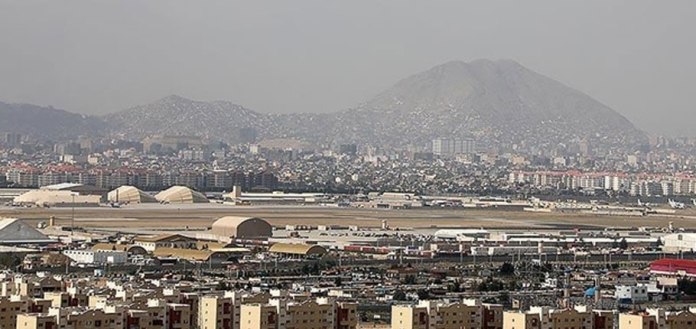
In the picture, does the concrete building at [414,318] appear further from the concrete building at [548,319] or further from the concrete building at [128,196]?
the concrete building at [128,196]

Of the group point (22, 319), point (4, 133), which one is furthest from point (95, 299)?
point (4, 133)

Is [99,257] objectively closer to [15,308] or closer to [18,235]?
[18,235]

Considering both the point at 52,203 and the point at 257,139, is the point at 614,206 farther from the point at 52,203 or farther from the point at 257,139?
the point at 257,139

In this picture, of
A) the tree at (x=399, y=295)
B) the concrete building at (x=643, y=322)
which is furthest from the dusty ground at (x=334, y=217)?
the concrete building at (x=643, y=322)

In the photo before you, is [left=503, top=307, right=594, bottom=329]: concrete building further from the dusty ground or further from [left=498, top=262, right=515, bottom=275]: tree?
the dusty ground

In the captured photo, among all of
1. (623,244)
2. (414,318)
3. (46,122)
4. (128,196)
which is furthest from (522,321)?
(46,122)

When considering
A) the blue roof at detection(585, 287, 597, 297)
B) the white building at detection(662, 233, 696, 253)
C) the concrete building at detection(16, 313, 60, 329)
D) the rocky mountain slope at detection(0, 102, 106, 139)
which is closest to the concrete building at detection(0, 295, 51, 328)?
the concrete building at detection(16, 313, 60, 329)
